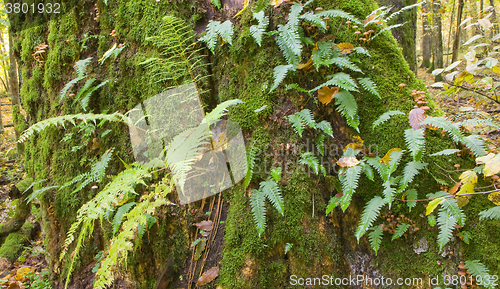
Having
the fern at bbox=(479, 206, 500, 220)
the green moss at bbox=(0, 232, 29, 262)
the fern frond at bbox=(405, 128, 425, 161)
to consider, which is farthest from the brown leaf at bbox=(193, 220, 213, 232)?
the green moss at bbox=(0, 232, 29, 262)

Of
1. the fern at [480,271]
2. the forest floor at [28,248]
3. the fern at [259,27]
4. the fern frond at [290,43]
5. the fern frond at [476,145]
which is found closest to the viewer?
the fern at [480,271]

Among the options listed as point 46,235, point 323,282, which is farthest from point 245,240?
point 46,235

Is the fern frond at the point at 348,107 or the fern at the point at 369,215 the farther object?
the fern frond at the point at 348,107

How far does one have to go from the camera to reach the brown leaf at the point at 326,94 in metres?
2.44

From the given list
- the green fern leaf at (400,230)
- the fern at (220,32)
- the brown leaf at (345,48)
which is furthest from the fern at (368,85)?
the fern at (220,32)

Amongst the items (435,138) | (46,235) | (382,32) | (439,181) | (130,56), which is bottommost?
(46,235)

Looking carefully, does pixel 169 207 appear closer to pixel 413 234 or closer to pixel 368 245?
pixel 368 245

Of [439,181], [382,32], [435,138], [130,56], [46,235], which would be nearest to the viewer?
[439,181]

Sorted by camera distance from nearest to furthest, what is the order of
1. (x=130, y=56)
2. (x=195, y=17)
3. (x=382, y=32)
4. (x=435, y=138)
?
(x=435, y=138) → (x=382, y=32) → (x=195, y=17) → (x=130, y=56)

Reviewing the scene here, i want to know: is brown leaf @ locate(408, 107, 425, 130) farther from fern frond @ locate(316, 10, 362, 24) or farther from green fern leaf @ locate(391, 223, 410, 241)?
fern frond @ locate(316, 10, 362, 24)

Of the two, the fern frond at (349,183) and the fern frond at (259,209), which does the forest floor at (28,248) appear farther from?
the fern frond at (259,209)

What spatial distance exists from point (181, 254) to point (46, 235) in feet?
8.31

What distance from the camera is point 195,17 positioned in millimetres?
3094

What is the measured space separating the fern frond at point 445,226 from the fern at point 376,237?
42 cm
